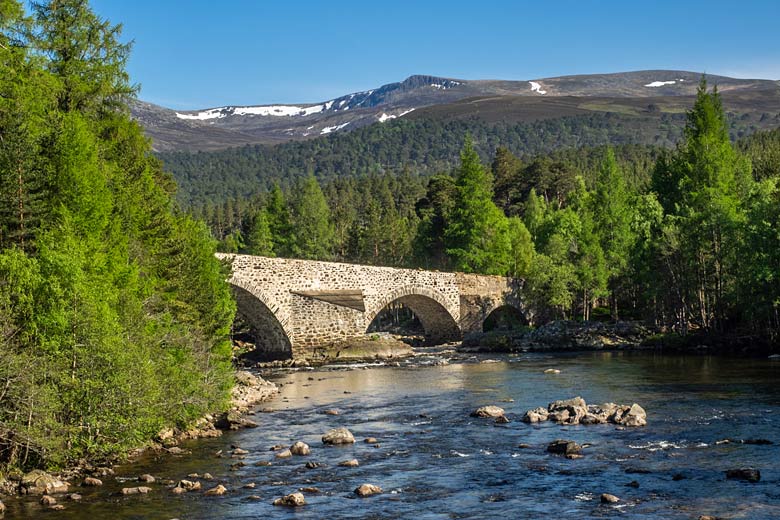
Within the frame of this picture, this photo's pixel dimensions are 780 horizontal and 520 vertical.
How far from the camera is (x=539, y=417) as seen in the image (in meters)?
29.5

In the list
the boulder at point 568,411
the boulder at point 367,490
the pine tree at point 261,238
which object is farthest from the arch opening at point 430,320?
the boulder at point 367,490

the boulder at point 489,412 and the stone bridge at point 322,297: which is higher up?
the stone bridge at point 322,297

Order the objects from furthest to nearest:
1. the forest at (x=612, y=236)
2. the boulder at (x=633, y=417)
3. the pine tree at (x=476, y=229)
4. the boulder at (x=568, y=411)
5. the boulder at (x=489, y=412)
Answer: the pine tree at (x=476, y=229)
the forest at (x=612, y=236)
the boulder at (x=489, y=412)
the boulder at (x=568, y=411)
the boulder at (x=633, y=417)

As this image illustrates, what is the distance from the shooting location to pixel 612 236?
7331 centimetres

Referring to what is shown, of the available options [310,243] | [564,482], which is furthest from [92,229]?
[310,243]

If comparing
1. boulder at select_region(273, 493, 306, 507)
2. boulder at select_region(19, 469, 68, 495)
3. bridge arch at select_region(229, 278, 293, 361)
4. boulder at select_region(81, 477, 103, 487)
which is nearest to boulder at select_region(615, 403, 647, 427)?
boulder at select_region(273, 493, 306, 507)

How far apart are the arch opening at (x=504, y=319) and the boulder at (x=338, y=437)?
43056mm

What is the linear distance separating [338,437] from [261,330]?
92.7 ft

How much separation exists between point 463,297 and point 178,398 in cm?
4168

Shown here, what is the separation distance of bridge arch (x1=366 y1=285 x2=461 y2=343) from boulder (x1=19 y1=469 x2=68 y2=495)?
36.5 meters

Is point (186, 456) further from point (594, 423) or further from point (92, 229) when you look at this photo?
point (594, 423)

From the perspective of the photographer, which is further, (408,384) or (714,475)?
(408,384)

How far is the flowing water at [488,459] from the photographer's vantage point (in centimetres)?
1881

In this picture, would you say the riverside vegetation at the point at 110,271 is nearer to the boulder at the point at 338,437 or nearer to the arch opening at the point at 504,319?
the arch opening at the point at 504,319
